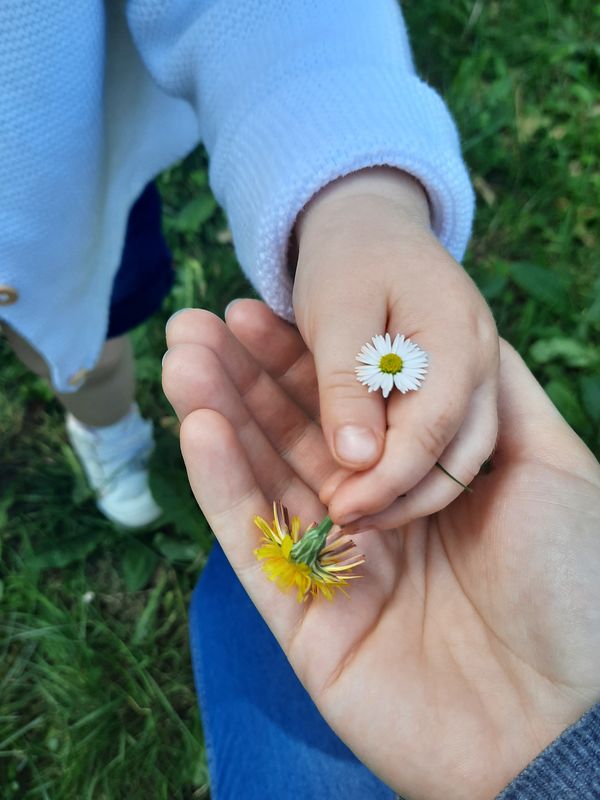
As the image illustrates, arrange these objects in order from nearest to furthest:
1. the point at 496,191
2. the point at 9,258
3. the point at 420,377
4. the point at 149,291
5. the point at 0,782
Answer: the point at 420,377, the point at 9,258, the point at 0,782, the point at 149,291, the point at 496,191

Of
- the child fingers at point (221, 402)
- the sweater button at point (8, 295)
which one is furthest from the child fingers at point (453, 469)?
the sweater button at point (8, 295)

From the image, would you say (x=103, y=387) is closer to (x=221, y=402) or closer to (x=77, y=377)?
(x=77, y=377)

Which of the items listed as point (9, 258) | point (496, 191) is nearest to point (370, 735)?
point (9, 258)

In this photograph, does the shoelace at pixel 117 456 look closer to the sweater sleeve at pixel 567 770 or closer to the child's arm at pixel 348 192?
the child's arm at pixel 348 192

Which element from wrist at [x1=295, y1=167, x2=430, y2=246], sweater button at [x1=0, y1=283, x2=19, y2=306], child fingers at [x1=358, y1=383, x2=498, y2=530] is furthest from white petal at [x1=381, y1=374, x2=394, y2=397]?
sweater button at [x1=0, y1=283, x2=19, y2=306]

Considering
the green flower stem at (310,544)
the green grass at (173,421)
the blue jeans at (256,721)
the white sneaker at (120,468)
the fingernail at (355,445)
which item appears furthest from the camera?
the white sneaker at (120,468)

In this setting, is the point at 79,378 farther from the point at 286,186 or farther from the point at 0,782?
the point at 0,782

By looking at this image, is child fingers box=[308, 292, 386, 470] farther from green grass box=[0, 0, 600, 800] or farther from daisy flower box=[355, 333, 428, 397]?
green grass box=[0, 0, 600, 800]
